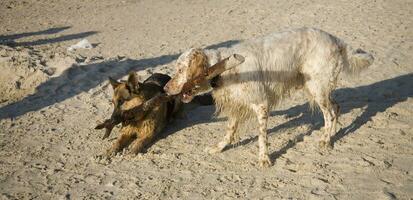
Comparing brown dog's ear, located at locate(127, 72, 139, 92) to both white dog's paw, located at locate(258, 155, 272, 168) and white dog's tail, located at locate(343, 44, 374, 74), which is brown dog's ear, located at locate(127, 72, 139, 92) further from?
white dog's tail, located at locate(343, 44, 374, 74)

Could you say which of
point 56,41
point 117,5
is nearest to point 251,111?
point 56,41

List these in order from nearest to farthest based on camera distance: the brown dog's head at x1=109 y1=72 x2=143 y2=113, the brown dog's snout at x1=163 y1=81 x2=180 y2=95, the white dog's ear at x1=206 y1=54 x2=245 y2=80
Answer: the white dog's ear at x1=206 y1=54 x2=245 y2=80 → the brown dog's snout at x1=163 y1=81 x2=180 y2=95 → the brown dog's head at x1=109 y1=72 x2=143 y2=113

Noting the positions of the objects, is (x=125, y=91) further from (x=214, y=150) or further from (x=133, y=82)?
(x=214, y=150)

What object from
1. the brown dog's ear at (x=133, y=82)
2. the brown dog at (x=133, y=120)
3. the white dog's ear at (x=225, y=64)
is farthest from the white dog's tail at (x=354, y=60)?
the brown dog's ear at (x=133, y=82)

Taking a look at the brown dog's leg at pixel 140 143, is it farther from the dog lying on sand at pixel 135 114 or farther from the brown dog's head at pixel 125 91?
the brown dog's head at pixel 125 91

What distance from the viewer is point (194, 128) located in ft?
25.7

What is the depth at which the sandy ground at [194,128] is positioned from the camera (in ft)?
19.1

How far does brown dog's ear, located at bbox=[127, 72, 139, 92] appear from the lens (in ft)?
22.7

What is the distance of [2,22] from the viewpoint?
16453 millimetres

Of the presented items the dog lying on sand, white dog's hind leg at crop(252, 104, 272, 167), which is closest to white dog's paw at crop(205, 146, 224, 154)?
white dog's hind leg at crop(252, 104, 272, 167)

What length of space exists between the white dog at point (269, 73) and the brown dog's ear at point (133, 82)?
3.91 ft

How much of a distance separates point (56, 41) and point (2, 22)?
3785 millimetres

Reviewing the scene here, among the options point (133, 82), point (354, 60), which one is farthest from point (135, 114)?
point (354, 60)

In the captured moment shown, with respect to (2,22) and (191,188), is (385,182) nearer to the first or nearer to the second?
(191,188)
